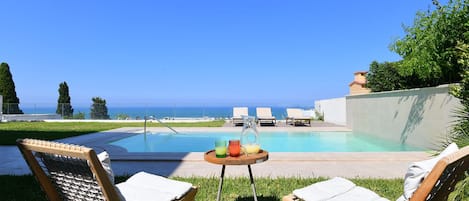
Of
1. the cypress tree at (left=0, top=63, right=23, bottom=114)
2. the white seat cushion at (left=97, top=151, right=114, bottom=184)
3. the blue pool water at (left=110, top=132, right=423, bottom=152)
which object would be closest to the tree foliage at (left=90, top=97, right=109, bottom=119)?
the cypress tree at (left=0, top=63, right=23, bottom=114)

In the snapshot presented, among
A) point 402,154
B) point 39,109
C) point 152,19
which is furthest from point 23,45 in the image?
point 402,154

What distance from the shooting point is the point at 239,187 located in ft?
15.9

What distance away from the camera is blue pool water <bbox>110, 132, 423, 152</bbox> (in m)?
11.0

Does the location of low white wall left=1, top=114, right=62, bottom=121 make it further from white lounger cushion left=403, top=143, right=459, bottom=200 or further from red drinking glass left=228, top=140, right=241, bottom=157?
white lounger cushion left=403, top=143, right=459, bottom=200

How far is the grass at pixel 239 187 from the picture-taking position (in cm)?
440

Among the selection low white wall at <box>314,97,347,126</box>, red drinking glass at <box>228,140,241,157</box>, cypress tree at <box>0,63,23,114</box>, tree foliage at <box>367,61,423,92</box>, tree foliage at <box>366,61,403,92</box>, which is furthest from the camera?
cypress tree at <box>0,63,23,114</box>

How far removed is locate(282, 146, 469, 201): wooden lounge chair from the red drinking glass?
1.57 metres

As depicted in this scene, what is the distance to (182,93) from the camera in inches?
2402

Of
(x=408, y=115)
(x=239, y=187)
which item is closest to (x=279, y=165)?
(x=239, y=187)

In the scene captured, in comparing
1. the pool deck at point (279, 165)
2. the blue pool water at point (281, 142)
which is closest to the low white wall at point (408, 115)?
the blue pool water at point (281, 142)

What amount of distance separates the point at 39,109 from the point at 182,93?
35841mm

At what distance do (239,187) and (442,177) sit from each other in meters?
2.96

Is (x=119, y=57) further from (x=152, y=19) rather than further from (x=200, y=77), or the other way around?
(x=200, y=77)

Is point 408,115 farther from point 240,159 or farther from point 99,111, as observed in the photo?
point 99,111
